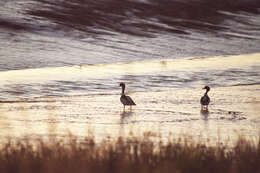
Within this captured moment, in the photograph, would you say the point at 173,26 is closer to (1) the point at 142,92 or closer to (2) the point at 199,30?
(2) the point at 199,30

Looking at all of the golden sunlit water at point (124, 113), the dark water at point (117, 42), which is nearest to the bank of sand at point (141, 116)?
the golden sunlit water at point (124, 113)

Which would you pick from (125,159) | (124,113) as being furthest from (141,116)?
(125,159)

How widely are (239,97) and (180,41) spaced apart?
33.2ft

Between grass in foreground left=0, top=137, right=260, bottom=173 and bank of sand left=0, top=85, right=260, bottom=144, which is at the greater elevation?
bank of sand left=0, top=85, right=260, bottom=144

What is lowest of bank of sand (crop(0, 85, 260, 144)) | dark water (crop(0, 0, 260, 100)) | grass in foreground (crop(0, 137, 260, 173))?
grass in foreground (crop(0, 137, 260, 173))

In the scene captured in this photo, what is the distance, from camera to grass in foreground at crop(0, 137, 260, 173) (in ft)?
23.6

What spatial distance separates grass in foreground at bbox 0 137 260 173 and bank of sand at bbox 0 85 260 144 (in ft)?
6.19

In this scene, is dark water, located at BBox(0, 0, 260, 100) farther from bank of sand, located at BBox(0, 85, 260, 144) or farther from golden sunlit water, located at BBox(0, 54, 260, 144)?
bank of sand, located at BBox(0, 85, 260, 144)

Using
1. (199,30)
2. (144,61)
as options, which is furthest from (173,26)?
(144,61)

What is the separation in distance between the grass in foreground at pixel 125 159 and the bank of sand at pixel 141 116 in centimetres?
189

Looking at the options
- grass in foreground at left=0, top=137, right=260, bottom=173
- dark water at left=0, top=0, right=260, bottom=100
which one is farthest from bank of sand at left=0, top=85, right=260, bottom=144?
grass in foreground at left=0, top=137, right=260, bottom=173

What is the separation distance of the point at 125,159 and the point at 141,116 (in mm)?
5679

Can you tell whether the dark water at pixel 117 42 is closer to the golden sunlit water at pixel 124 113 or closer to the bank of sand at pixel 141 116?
the golden sunlit water at pixel 124 113

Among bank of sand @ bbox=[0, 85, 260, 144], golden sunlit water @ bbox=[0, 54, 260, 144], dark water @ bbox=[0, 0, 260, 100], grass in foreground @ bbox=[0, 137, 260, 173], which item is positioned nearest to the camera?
grass in foreground @ bbox=[0, 137, 260, 173]
